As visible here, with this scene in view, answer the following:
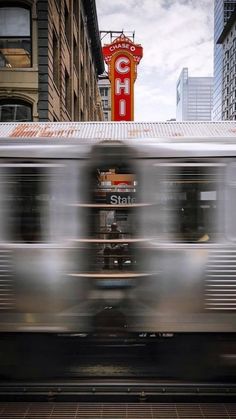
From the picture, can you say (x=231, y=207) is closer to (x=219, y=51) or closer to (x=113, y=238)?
(x=113, y=238)

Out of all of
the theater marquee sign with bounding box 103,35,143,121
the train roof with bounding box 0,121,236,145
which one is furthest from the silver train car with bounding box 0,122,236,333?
the theater marquee sign with bounding box 103,35,143,121

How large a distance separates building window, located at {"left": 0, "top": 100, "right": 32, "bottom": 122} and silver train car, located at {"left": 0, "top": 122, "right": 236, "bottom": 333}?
1201 centimetres

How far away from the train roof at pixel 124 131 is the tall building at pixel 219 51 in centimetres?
11018

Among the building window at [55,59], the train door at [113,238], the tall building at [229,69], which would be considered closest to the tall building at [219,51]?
the tall building at [229,69]

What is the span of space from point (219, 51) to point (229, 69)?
23.2m

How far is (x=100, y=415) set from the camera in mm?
5102

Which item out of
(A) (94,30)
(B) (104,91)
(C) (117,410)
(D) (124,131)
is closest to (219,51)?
(B) (104,91)

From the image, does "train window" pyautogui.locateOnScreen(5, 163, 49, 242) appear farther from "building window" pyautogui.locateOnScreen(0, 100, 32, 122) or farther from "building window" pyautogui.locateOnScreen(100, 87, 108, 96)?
"building window" pyautogui.locateOnScreen(100, 87, 108, 96)

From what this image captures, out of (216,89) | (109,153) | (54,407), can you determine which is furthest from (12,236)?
→ (216,89)

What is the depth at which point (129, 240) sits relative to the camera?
18.0ft

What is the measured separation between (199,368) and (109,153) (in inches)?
133

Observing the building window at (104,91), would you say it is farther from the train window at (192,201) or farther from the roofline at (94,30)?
the train window at (192,201)

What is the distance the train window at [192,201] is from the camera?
5480mm

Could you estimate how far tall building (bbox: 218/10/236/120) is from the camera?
8969 cm
